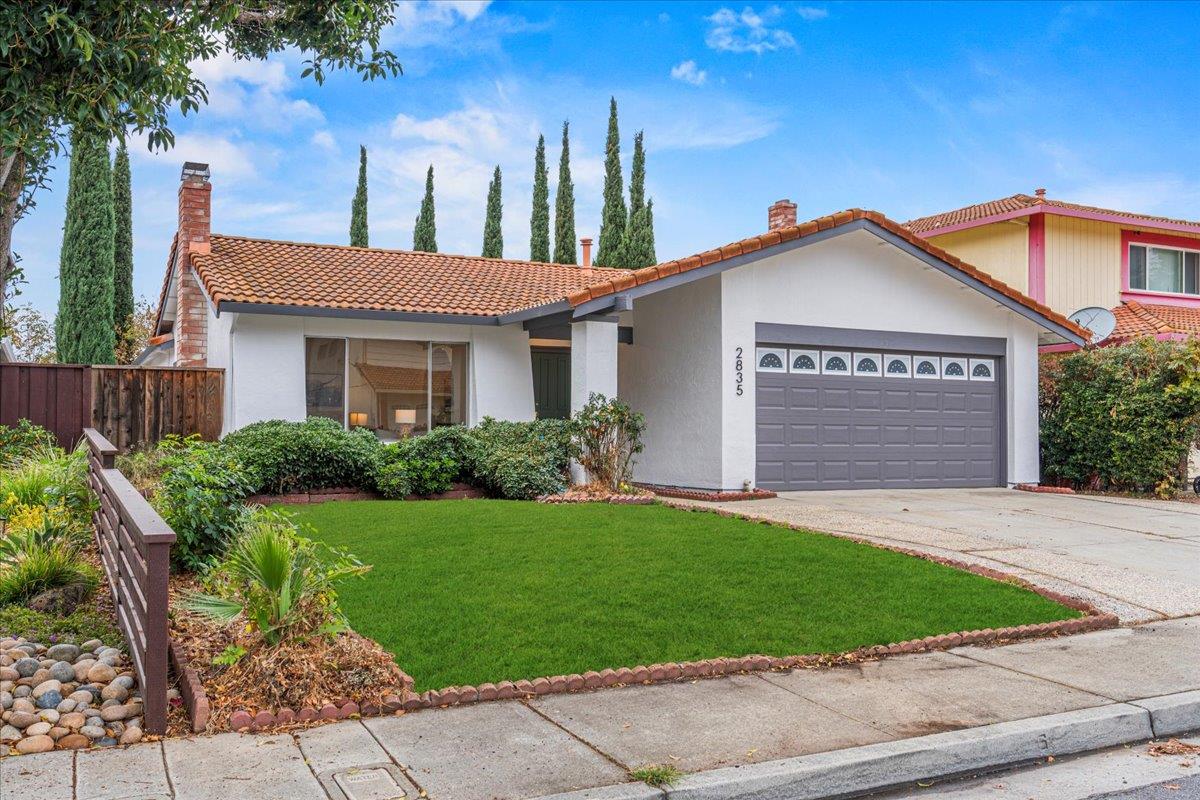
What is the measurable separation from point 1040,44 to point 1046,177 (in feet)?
20.7

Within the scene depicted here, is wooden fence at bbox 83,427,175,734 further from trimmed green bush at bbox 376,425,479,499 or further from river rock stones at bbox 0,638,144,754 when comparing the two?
trimmed green bush at bbox 376,425,479,499

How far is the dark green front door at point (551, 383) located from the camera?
60.7ft

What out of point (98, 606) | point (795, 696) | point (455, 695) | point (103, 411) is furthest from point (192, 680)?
point (103, 411)

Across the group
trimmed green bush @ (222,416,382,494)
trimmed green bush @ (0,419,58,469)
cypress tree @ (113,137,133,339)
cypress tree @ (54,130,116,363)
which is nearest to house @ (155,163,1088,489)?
trimmed green bush @ (222,416,382,494)

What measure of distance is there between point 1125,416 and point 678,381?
296 inches

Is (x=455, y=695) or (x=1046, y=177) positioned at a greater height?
(x=1046, y=177)

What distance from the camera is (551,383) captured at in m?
18.7

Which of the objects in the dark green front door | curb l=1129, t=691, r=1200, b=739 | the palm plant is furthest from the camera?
the dark green front door

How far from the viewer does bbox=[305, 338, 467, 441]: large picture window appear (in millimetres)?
16016

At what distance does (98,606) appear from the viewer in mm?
7023

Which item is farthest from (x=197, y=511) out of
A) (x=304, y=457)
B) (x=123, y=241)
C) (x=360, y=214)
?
(x=360, y=214)

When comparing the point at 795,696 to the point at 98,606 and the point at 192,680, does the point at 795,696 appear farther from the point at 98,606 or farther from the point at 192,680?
the point at 98,606

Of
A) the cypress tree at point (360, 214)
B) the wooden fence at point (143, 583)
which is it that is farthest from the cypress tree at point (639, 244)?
the wooden fence at point (143, 583)

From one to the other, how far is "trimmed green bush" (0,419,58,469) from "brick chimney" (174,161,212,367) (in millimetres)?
3080
